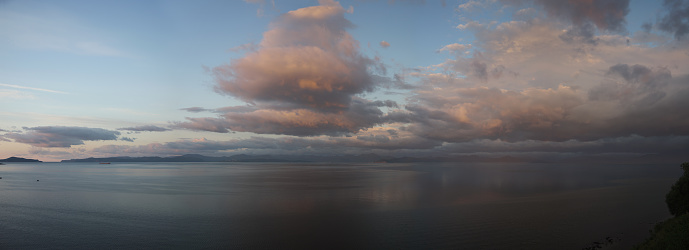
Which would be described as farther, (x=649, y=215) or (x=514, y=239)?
(x=649, y=215)

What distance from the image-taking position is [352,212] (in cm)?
5028

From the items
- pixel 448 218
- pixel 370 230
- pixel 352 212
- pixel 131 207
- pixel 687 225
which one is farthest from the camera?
pixel 131 207

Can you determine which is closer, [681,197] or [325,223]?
[681,197]

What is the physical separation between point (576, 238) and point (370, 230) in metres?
21.8

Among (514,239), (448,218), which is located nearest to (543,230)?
(514,239)

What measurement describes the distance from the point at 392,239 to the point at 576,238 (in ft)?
64.8

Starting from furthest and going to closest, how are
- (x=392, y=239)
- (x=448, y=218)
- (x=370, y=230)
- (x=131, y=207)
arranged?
(x=131, y=207)
(x=448, y=218)
(x=370, y=230)
(x=392, y=239)

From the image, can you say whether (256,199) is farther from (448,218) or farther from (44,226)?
(448,218)

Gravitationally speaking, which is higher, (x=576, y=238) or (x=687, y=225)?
(x=687, y=225)

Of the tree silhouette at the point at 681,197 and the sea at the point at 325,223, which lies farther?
the tree silhouette at the point at 681,197

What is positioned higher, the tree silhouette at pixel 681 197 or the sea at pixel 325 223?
the tree silhouette at pixel 681 197

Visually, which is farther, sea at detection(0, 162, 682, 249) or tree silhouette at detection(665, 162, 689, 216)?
tree silhouette at detection(665, 162, 689, 216)

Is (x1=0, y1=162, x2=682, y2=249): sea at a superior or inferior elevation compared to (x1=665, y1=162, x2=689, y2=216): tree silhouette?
inferior

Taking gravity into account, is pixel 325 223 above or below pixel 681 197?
below
